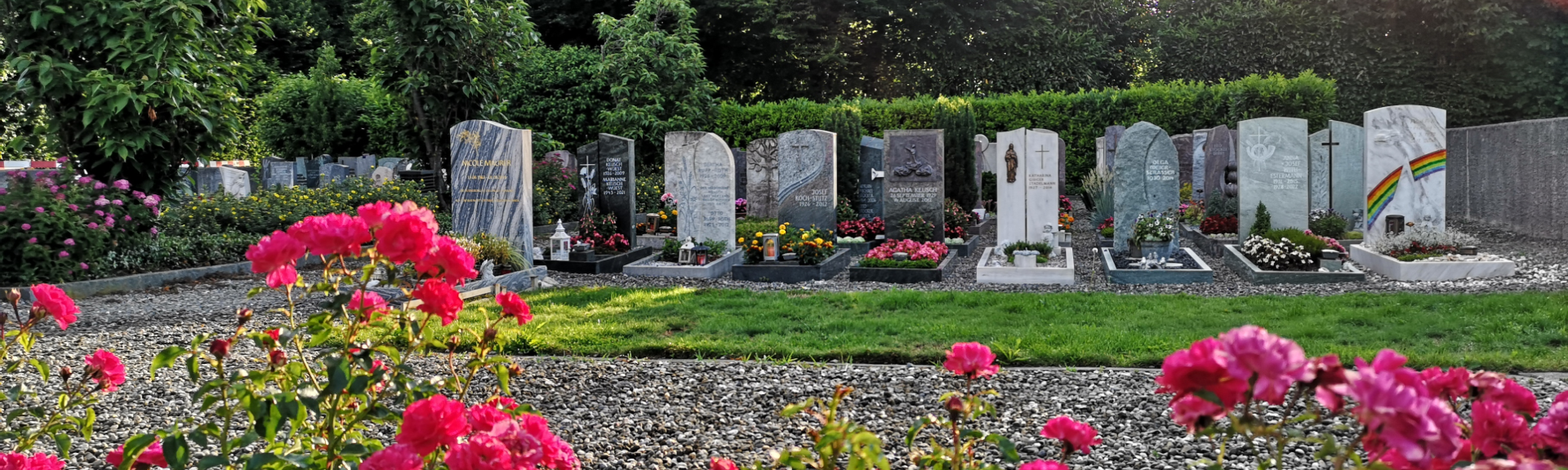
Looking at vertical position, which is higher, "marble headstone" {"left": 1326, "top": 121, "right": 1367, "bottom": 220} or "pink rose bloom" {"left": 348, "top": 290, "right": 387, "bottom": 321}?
"marble headstone" {"left": 1326, "top": 121, "right": 1367, "bottom": 220}

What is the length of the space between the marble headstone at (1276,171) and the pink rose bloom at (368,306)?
11610 mm

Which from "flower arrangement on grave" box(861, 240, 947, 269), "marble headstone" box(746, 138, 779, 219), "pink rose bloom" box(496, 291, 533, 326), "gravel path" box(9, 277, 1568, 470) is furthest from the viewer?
"marble headstone" box(746, 138, 779, 219)

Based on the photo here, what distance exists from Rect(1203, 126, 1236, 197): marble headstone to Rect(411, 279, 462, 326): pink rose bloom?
1412cm

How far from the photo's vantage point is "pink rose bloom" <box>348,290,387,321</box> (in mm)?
1991

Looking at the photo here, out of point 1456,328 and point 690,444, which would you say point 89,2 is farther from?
point 1456,328

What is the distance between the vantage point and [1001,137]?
1218 cm

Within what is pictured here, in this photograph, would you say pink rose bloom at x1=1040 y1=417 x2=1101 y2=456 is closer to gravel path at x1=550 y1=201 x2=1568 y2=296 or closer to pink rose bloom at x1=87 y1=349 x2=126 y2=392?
pink rose bloom at x1=87 y1=349 x2=126 y2=392

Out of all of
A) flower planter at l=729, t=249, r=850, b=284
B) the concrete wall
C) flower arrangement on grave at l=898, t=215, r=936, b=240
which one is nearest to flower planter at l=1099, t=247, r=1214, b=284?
flower planter at l=729, t=249, r=850, b=284

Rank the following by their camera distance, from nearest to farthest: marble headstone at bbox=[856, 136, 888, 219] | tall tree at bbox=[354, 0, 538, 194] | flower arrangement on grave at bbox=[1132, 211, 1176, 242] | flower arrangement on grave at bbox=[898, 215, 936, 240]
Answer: flower arrangement on grave at bbox=[1132, 211, 1176, 242] → flower arrangement on grave at bbox=[898, 215, 936, 240] → tall tree at bbox=[354, 0, 538, 194] → marble headstone at bbox=[856, 136, 888, 219]

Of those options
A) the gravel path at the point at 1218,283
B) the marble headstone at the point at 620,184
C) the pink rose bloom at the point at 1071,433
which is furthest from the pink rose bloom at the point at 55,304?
the marble headstone at the point at 620,184

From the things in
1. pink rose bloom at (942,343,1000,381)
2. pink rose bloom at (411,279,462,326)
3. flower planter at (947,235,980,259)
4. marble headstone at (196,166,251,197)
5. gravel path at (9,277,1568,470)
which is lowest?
Result: gravel path at (9,277,1568,470)

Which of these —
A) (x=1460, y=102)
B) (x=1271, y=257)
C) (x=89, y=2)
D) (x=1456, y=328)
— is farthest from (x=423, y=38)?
(x=1460, y=102)

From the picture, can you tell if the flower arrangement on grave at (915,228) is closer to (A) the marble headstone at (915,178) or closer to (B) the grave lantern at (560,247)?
(A) the marble headstone at (915,178)

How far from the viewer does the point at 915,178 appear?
12.5 metres
